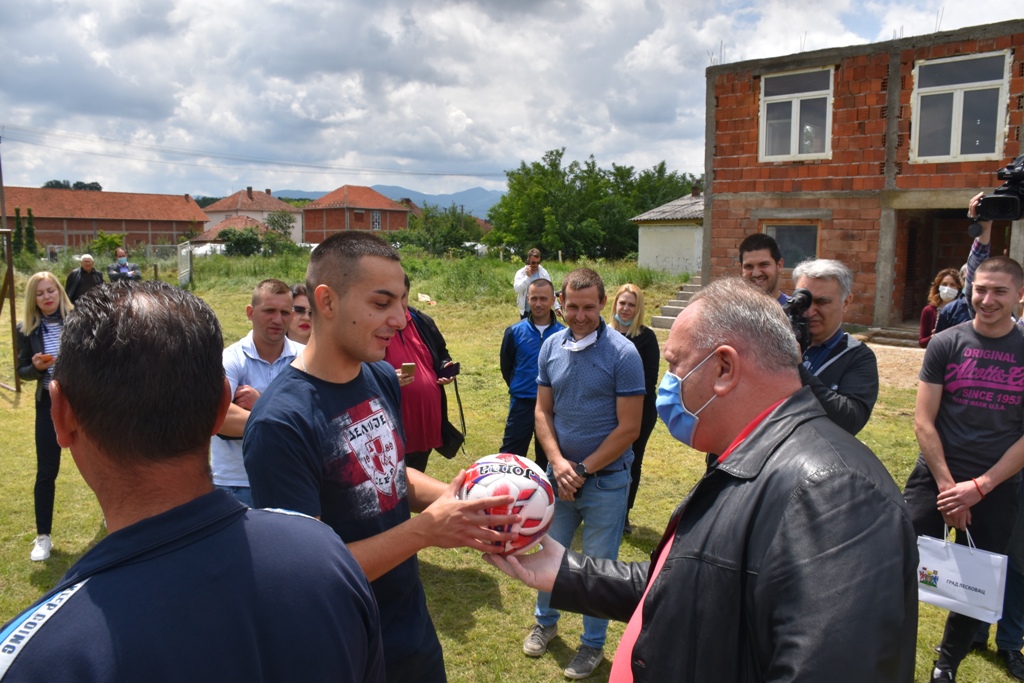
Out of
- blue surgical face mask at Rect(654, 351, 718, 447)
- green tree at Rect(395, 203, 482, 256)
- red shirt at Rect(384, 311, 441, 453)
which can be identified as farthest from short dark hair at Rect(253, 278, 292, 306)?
green tree at Rect(395, 203, 482, 256)

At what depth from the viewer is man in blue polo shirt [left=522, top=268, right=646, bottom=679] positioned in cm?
422

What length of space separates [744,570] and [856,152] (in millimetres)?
17246

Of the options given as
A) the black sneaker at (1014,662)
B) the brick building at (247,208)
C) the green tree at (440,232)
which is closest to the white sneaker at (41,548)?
the black sneaker at (1014,662)

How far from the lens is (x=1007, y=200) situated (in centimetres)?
444

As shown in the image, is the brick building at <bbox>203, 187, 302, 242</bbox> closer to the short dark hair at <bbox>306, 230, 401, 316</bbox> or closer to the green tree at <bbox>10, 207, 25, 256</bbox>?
the green tree at <bbox>10, 207, 25, 256</bbox>

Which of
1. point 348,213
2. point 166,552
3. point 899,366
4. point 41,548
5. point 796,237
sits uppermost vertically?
point 348,213

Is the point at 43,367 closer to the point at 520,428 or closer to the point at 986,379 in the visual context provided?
the point at 520,428

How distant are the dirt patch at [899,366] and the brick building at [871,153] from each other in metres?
1.75

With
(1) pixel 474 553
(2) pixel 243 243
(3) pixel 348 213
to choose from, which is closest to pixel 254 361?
(1) pixel 474 553

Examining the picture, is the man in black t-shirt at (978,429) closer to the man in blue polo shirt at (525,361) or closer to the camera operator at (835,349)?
the camera operator at (835,349)

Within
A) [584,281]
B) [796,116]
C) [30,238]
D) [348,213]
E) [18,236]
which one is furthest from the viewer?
[348,213]

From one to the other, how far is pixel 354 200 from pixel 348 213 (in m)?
5.41

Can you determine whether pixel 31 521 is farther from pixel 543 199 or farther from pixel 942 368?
pixel 543 199

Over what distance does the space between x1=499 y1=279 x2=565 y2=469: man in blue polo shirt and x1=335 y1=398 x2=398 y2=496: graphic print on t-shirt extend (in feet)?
11.0
